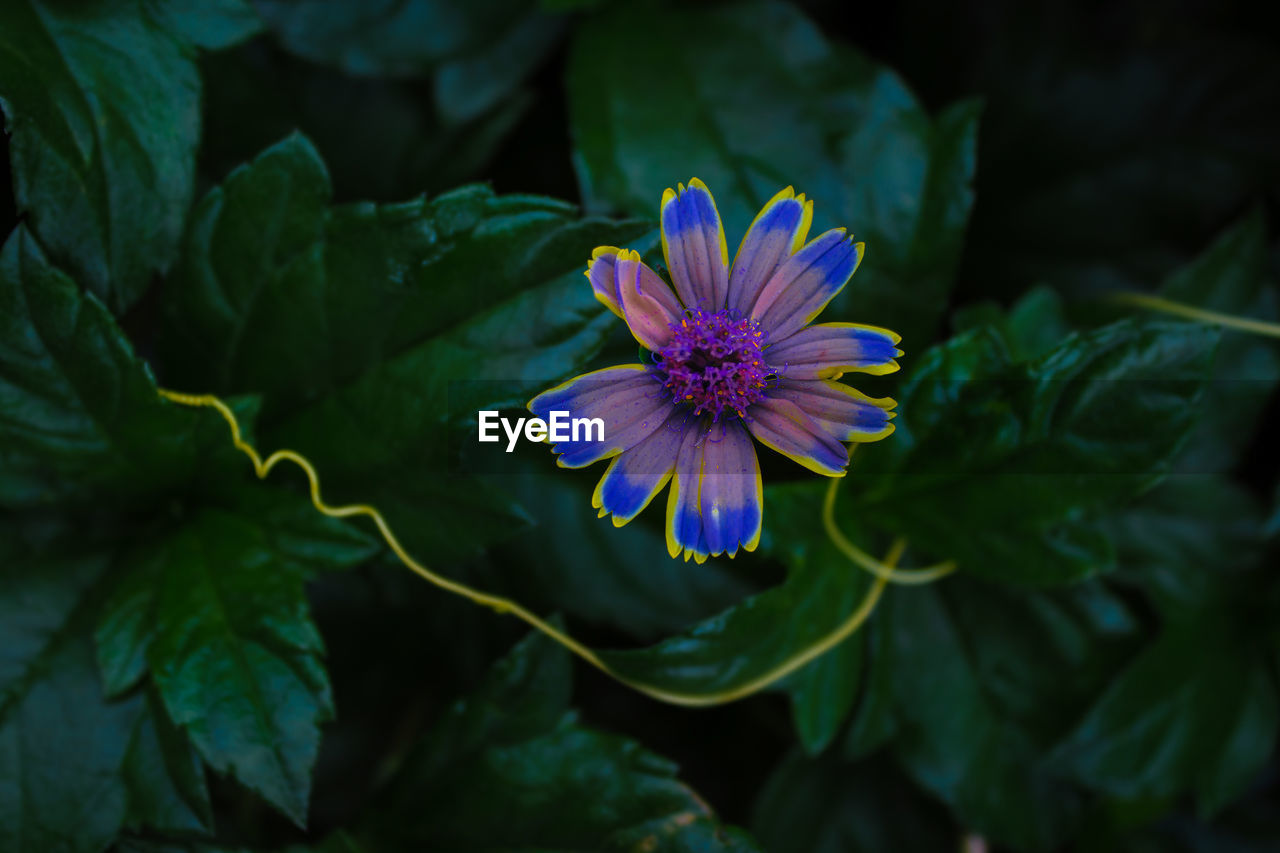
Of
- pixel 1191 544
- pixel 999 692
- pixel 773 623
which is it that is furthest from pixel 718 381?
pixel 1191 544

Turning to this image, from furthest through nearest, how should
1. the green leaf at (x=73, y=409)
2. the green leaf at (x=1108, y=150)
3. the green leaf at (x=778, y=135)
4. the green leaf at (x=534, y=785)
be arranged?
the green leaf at (x=1108, y=150)
the green leaf at (x=778, y=135)
the green leaf at (x=534, y=785)
the green leaf at (x=73, y=409)

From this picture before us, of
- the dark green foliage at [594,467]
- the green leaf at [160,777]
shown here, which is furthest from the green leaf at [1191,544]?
the green leaf at [160,777]

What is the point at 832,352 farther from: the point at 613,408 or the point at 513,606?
the point at 513,606

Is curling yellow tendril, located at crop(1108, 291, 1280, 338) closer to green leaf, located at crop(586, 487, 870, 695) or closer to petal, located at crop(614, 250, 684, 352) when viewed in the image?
green leaf, located at crop(586, 487, 870, 695)

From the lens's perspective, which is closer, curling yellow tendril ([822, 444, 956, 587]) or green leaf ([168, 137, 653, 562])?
green leaf ([168, 137, 653, 562])

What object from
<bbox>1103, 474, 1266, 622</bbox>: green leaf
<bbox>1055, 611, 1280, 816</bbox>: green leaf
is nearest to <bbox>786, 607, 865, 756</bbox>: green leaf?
<bbox>1055, 611, 1280, 816</bbox>: green leaf

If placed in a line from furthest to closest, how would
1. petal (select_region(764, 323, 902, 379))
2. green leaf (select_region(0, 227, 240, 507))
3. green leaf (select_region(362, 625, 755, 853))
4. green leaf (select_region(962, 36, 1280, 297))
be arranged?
green leaf (select_region(962, 36, 1280, 297)) → green leaf (select_region(362, 625, 755, 853)) → green leaf (select_region(0, 227, 240, 507)) → petal (select_region(764, 323, 902, 379))

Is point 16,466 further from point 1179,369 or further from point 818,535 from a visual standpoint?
point 1179,369

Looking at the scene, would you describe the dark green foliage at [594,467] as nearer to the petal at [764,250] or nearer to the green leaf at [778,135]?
the green leaf at [778,135]
